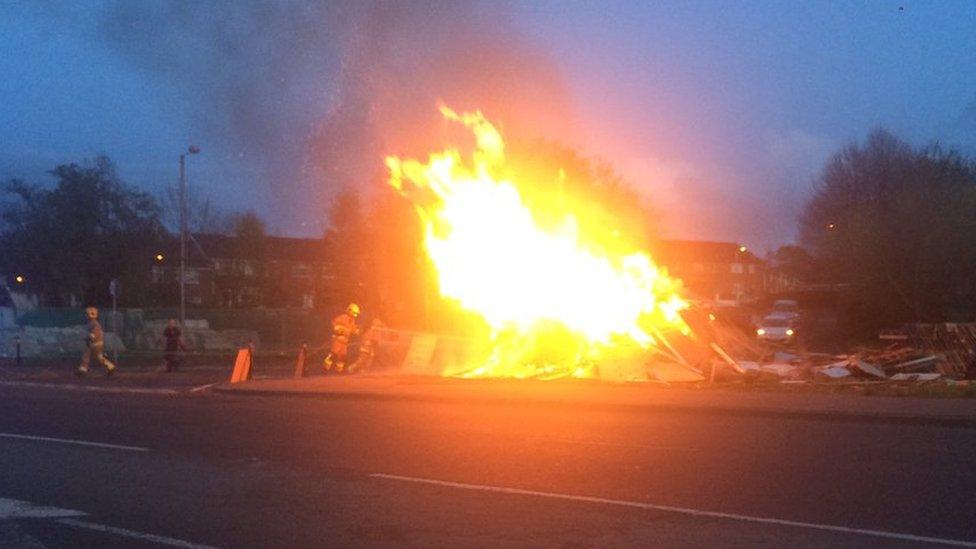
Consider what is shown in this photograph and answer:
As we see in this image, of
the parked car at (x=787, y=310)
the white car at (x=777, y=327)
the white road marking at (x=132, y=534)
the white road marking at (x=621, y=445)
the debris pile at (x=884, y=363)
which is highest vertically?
the parked car at (x=787, y=310)

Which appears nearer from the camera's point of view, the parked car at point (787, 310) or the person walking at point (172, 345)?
the person walking at point (172, 345)

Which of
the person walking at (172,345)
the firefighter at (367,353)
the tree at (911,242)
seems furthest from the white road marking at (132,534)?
the tree at (911,242)

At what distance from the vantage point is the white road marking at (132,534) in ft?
28.6

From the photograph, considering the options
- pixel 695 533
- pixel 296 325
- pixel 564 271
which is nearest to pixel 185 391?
pixel 564 271

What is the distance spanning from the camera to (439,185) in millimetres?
24109

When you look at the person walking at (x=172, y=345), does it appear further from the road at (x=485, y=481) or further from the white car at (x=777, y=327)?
the white car at (x=777, y=327)

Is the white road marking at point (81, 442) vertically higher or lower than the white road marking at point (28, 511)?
higher

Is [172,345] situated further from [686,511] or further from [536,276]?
[686,511]

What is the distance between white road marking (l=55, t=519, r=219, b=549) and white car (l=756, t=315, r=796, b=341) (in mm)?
38669

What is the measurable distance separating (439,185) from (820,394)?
364 inches

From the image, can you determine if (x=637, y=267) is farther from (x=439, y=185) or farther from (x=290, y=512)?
(x=290, y=512)

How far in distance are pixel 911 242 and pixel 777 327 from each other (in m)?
6.65

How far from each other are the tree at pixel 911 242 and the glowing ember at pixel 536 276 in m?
21.8

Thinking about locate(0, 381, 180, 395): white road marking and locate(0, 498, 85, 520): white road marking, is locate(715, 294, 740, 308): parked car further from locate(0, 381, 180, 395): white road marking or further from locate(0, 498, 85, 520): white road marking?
locate(0, 498, 85, 520): white road marking
